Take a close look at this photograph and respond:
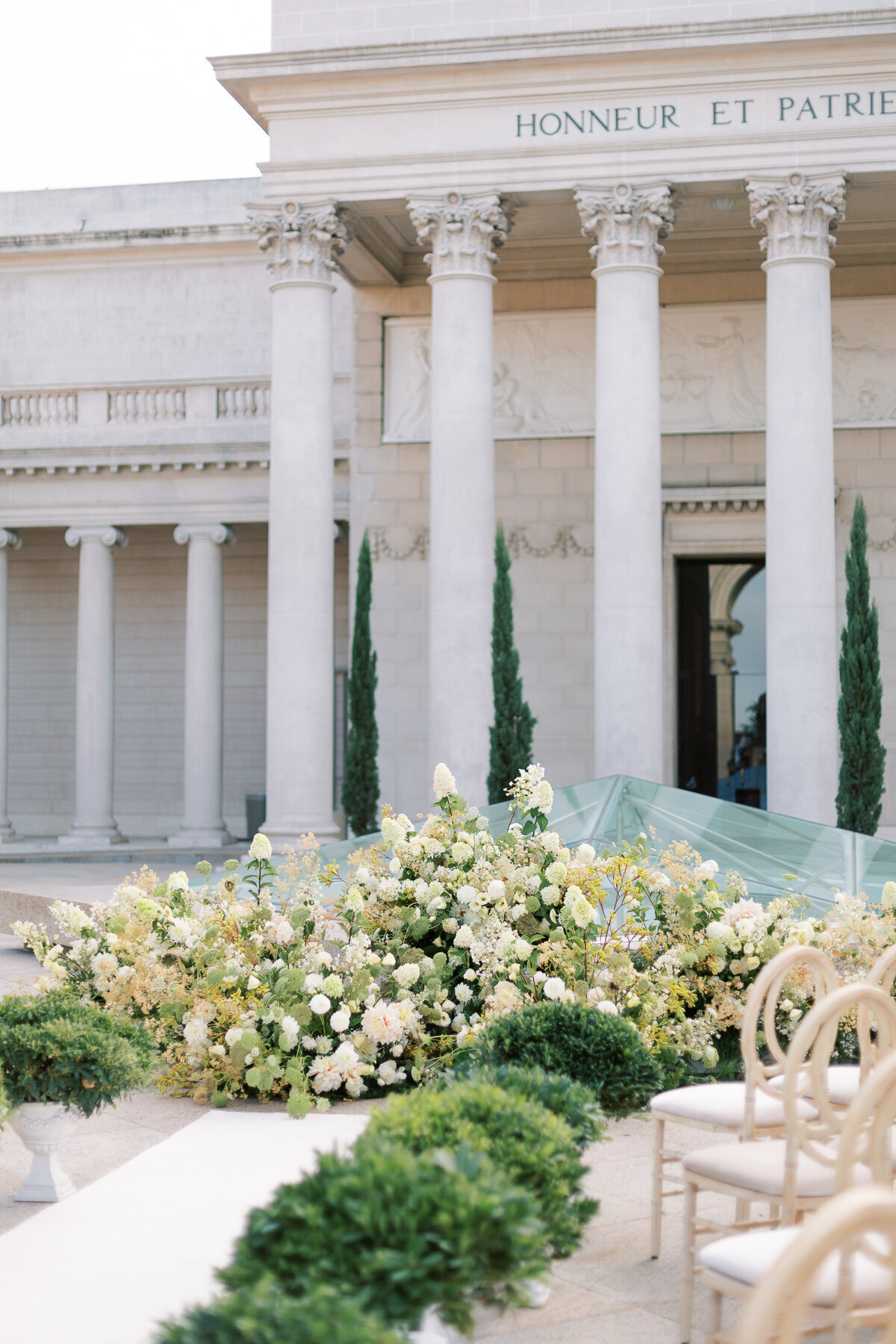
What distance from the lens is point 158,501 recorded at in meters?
32.6

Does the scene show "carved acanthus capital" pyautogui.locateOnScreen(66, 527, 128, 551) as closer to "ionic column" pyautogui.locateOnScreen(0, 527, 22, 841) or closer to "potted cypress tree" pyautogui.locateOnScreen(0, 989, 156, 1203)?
"ionic column" pyautogui.locateOnScreen(0, 527, 22, 841)

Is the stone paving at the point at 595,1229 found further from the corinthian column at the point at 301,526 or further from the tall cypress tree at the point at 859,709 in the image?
the tall cypress tree at the point at 859,709

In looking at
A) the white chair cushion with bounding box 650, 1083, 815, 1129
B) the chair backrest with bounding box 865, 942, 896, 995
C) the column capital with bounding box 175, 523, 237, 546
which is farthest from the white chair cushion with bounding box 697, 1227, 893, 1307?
the column capital with bounding box 175, 523, 237, 546

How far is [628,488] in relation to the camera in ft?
76.4

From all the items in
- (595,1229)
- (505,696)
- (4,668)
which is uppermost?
(4,668)

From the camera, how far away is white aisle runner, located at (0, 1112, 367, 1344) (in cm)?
615

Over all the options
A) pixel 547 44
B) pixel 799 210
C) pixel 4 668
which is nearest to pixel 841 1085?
pixel 799 210

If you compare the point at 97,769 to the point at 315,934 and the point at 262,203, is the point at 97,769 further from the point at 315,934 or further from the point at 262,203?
the point at 315,934

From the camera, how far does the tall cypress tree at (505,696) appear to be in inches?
947

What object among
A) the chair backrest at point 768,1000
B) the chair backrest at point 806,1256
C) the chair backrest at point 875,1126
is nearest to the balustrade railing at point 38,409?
the chair backrest at point 768,1000

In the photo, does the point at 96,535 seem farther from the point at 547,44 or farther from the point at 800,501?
the point at 800,501

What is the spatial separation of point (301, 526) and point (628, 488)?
5729 mm

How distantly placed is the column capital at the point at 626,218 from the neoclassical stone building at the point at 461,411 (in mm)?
53

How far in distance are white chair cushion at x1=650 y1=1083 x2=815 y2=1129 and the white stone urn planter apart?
3496 millimetres
